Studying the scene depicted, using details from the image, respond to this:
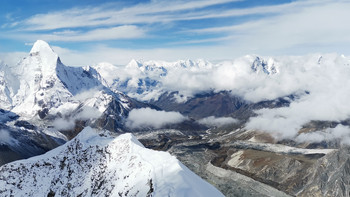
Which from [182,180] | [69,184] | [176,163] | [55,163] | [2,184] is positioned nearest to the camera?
[182,180]

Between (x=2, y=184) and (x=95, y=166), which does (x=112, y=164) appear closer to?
(x=95, y=166)

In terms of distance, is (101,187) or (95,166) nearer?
(101,187)

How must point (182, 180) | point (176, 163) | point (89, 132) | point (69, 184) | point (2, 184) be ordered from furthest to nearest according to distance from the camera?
point (89, 132) → point (69, 184) → point (2, 184) → point (176, 163) → point (182, 180)

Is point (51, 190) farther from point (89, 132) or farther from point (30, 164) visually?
point (89, 132)

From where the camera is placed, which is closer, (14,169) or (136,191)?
(136,191)

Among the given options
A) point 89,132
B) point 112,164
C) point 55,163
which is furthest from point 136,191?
point 89,132

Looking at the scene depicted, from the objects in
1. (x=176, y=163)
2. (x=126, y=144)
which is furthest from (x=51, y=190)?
(x=176, y=163)

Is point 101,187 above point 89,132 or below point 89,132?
below
